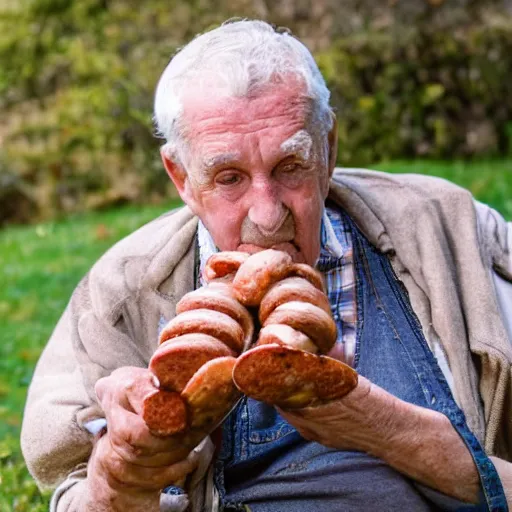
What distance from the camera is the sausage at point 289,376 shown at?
1.96 metres

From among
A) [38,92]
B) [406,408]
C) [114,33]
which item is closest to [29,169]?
[38,92]

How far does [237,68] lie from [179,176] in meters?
0.42

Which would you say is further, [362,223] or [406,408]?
[362,223]

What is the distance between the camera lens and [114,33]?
1211 centimetres

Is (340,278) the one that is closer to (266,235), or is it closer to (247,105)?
(266,235)

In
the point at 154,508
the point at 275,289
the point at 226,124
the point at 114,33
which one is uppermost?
the point at 226,124

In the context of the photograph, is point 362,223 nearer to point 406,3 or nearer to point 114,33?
point 406,3

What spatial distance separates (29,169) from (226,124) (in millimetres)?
10071

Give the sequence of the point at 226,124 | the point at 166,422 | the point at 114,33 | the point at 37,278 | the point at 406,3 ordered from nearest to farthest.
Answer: the point at 166,422 → the point at 226,124 → the point at 37,278 → the point at 406,3 → the point at 114,33

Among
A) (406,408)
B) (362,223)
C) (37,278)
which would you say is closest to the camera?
(406,408)

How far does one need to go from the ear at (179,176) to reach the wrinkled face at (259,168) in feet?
0.34

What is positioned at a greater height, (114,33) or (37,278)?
(114,33)

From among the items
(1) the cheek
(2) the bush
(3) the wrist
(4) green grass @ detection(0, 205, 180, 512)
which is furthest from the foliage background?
(3) the wrist

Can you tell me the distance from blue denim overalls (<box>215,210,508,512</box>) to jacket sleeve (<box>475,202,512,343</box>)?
0.93 ft
